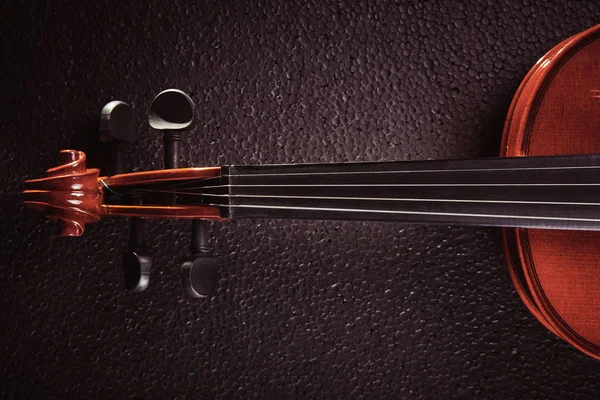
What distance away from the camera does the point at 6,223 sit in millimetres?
971

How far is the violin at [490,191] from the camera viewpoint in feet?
2.30

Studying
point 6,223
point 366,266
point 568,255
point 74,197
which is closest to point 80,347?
point 6,223

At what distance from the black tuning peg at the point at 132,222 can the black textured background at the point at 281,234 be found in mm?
146

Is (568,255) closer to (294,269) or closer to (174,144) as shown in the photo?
(294,269)

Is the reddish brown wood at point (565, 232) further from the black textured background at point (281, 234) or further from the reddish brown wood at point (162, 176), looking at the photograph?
the reddish brown wood at point (162, 176)

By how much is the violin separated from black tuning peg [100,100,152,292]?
0.16ft

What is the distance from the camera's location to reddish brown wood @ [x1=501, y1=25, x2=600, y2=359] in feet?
2.42

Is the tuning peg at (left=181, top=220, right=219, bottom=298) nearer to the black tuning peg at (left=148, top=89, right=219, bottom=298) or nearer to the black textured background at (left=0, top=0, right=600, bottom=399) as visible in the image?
the black tuning peg at (left=148, top=89, right=219, bottom=298)

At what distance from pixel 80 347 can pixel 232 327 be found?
270 millimetres

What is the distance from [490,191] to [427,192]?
0.08 meters

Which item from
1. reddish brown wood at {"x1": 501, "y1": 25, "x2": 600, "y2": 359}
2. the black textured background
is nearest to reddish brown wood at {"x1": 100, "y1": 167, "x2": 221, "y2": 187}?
the black textured background

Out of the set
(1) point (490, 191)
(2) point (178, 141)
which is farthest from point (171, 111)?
(1) point (490, 191)

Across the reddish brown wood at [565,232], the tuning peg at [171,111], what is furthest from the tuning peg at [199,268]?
the reddish brown wood at [565,232]

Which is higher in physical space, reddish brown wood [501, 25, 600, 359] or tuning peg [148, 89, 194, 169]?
tuning peg [148, 89, 194, 169]
